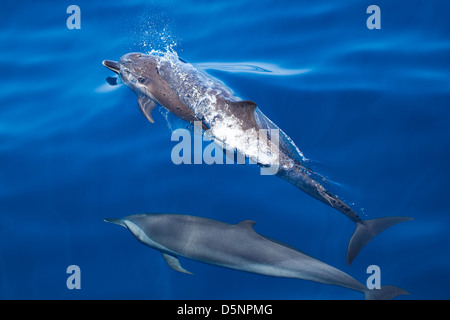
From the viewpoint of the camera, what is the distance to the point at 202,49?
25.9ft

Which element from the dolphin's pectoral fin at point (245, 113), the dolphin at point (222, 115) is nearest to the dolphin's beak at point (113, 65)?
the dolphin at point (222, 115)

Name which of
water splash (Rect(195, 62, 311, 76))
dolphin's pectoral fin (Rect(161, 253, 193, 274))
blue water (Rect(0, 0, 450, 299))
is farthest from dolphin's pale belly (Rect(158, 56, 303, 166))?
dolphin's pectoral fin (Rect(161, 253, 193, 274))

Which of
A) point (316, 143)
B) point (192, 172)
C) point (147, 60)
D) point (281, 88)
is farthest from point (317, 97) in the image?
point (147, 60)

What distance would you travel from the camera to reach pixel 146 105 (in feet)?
20.6

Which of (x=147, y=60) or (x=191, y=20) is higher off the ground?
(x=191, y=20)

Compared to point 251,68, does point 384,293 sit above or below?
below

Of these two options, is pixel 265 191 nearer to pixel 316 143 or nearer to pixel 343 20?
pixel 316 143

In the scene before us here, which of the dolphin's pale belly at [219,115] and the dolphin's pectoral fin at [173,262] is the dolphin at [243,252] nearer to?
the dolphin's pectoral fin at [173,262]

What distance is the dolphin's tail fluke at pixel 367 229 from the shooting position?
4.50 metres

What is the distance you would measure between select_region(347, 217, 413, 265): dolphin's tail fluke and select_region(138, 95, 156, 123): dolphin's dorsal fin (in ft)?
11.7

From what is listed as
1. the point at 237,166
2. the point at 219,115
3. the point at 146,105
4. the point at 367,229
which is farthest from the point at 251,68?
the point at 367,229

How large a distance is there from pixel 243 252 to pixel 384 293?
1606 mm

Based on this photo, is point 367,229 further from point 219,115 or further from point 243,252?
point 219,115

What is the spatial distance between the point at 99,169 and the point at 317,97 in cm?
375
